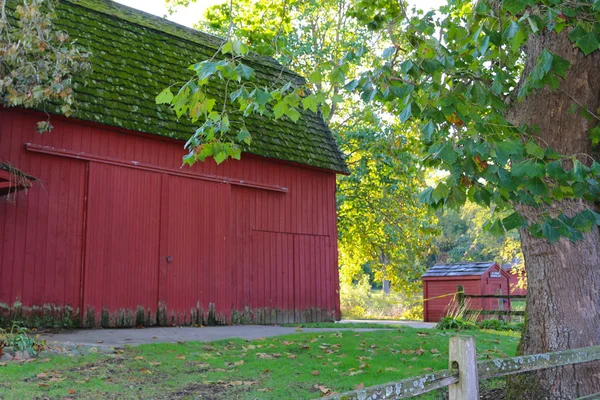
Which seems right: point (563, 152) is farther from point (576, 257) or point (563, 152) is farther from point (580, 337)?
point (580, 337)

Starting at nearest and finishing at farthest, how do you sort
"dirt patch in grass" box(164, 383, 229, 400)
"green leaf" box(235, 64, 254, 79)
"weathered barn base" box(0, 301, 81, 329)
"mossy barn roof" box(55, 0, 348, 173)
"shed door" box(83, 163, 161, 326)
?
"green leaf" box(235, 64, 254, 79), "dirt patch in grass" box(164, 383, 229, 400), "weathered barn base" box(0, 301, 81, 329), "shed door" box(83, 163, 161, 326), "mossy barn roof" box(55, 0, 348, 173)

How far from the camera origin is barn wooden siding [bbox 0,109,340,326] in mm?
9852

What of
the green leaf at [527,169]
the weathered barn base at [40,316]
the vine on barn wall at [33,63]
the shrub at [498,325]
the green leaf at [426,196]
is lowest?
the shrub at [498,325]

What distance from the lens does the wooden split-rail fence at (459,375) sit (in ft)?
10.3

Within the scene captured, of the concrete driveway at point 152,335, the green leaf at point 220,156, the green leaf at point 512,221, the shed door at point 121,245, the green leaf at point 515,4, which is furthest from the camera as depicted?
the shed door at point 121,245

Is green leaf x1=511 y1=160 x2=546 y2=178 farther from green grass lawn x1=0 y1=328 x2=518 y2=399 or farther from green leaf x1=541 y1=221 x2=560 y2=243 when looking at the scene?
green grass lawn x1=0 y1=328 x2=518 y2=399

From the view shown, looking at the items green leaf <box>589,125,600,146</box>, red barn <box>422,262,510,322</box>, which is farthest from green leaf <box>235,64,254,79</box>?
red barn <box>422,262,510,322</box>

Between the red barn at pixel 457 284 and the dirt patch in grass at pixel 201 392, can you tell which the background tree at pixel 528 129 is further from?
the red barn at pixel 457 284

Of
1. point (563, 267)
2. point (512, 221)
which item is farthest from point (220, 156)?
point (563, 267)

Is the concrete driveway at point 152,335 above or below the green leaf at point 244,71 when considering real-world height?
below

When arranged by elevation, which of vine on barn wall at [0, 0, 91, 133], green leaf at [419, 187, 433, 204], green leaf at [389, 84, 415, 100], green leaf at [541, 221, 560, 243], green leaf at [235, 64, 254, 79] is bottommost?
Answer: green leaf at [541, 221, 560, 243]

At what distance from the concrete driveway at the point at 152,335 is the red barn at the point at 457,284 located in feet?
26.7

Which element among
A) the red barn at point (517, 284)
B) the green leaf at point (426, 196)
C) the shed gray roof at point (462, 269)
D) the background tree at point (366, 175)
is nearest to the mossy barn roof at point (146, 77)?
the background tree at point (366, 175)

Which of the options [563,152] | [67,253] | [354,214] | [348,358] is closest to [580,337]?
[563,152]
